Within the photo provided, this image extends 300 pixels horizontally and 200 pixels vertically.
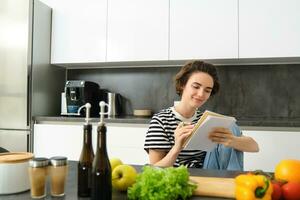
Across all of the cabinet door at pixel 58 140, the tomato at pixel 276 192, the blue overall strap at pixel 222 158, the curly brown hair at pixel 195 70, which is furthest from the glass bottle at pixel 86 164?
the cabinet door at pixel 58 140

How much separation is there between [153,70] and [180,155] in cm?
173

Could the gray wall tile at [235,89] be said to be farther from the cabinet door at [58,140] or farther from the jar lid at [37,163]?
the jar lid at [37,163]

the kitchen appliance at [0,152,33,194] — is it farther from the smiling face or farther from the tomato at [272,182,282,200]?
the smiling face

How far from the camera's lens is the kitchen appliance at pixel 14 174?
0.82 m

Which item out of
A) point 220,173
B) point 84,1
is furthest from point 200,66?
point 84,1

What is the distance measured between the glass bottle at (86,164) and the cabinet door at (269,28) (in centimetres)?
200

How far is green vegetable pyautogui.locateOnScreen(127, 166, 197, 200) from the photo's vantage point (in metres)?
0.75

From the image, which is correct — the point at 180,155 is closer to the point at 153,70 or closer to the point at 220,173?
the point at 220,173

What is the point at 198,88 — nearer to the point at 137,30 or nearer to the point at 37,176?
the point at 37,176

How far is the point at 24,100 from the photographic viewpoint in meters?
2.70

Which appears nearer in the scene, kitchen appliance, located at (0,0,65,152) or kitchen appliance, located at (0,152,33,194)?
kitchen appliance, located at (0,152,33,194)

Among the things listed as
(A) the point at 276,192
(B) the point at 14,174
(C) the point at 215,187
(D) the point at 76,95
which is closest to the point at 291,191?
(A) the point at 276,192

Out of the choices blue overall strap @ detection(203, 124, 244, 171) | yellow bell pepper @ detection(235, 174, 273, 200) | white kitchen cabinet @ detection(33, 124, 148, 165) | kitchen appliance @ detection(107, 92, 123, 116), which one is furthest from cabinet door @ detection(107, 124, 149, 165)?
yellow bell pepper @ detection(235, 174, 273, 200)

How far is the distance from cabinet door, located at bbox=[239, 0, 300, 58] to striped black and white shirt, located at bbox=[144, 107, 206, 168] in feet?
4.22
